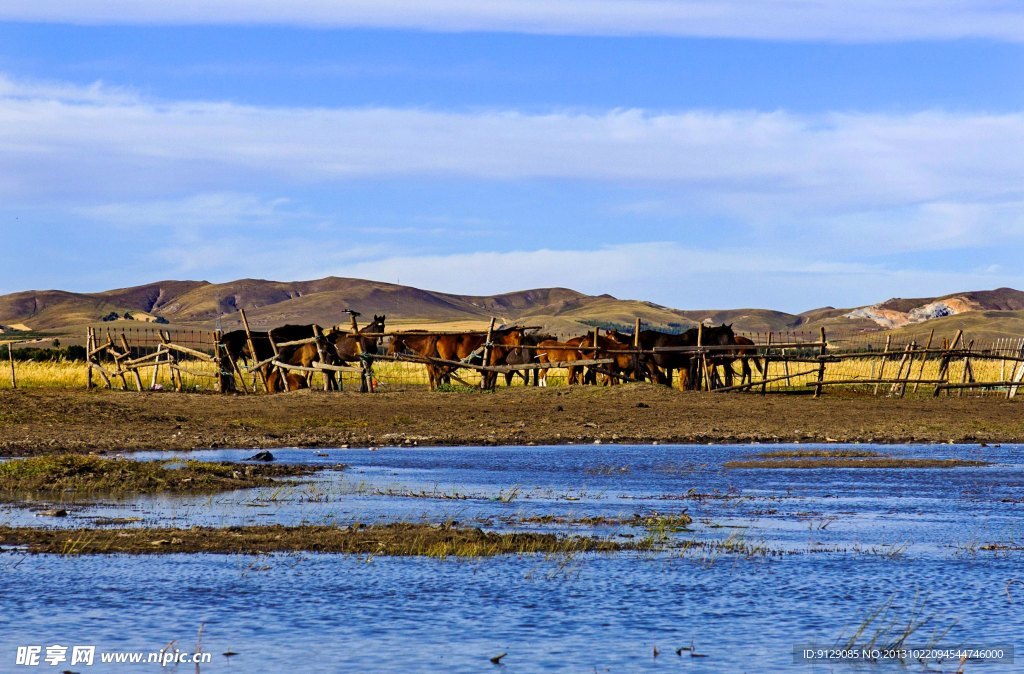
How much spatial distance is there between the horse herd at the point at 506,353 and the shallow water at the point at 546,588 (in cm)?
1907

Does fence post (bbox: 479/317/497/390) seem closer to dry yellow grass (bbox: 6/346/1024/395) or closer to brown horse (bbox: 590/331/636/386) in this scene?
dry yellow grass (bbox: 6/346/1024/395)

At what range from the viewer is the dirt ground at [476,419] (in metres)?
26.0

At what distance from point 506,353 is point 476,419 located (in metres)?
9.93

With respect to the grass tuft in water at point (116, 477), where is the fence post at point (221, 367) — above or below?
above

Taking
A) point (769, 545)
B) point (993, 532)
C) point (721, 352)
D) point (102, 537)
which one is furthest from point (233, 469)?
point (721, 352)

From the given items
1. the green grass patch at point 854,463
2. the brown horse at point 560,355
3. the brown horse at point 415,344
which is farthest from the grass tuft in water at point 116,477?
the brown horse at point 415,344

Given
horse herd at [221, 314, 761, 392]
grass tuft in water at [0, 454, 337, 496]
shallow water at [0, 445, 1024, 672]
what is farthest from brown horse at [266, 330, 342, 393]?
shallow water at [0, 445, 1024, 672]

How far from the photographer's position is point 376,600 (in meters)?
10.8

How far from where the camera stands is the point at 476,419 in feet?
97.5

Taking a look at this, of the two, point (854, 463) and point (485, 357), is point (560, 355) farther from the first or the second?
point (854, 463)

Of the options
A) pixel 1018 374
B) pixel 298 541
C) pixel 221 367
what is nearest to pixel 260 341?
pixel 221 367

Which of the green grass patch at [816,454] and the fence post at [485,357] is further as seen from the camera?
the fence post at [485,357]

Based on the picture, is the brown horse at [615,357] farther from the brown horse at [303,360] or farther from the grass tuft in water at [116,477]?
the grass tuft in water at [116,477]

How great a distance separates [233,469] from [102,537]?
6.16m
